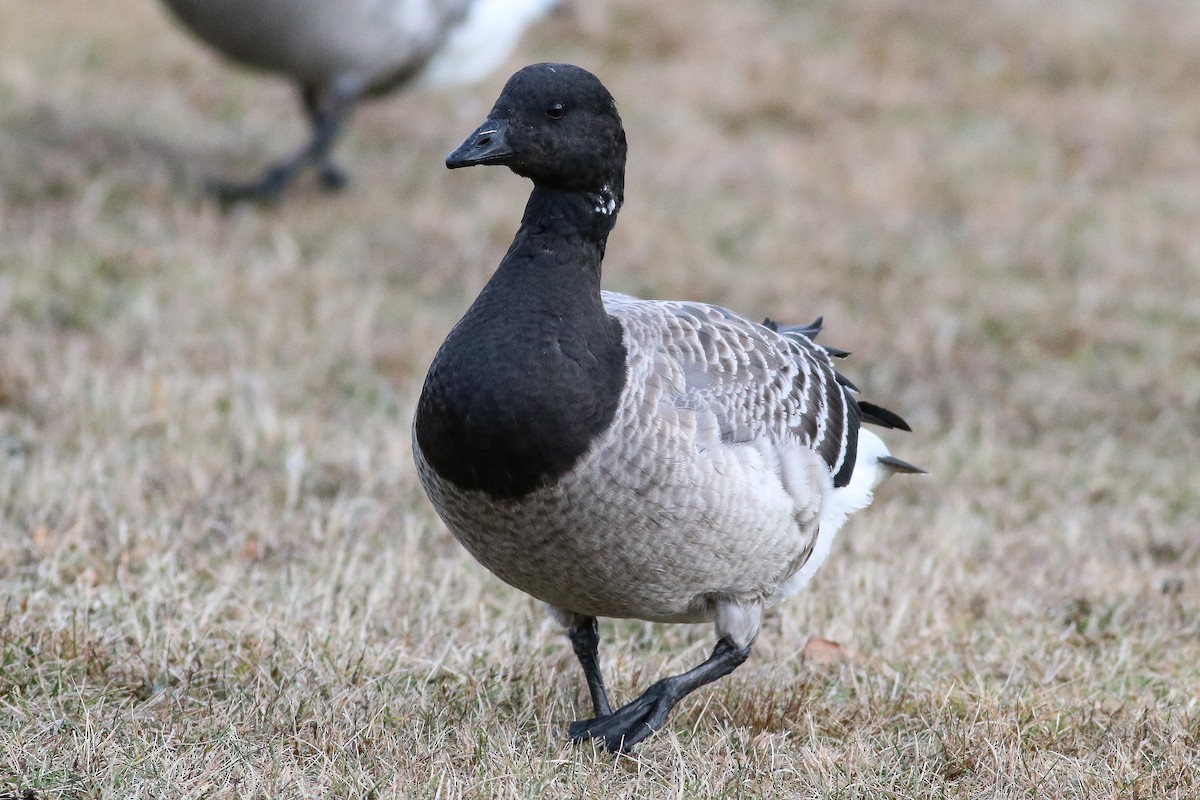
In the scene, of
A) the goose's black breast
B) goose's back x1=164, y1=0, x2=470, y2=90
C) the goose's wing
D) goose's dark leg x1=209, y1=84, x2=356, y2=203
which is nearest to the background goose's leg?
goose's dark leg x1=209, y1=84, x2=356, y2=203

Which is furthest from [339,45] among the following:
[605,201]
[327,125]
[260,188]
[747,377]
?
[747,377]

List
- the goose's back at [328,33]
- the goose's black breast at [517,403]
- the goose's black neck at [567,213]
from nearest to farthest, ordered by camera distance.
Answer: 1. the goose's black breast at [517,403]
2. the goose's black neck at [567,213]
3. the goose's back at [328,33]

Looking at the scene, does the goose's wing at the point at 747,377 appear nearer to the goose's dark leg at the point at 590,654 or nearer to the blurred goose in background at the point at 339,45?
the goose's dark leg at the point at 590,654

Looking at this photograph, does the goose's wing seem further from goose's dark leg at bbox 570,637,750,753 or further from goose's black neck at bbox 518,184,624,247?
goose's dark leg at bbox 570,637,750,753

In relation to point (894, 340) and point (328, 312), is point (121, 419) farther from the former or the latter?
point (894, 340)

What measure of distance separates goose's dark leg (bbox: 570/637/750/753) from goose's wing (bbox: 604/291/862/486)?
0.59m

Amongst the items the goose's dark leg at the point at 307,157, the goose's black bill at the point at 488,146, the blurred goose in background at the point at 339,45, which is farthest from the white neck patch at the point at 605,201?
the goose's dark leg at the point at 307,157

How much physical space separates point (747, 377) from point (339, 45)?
5.61 m

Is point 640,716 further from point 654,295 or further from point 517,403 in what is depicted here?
point 654,295

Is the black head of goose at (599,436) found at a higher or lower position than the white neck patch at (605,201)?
lower

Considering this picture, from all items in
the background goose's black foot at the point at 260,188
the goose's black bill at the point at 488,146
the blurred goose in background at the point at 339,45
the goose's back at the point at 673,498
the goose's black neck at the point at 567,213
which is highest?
the blurred goose in background at the point at 339,45

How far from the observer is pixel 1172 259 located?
29.4 ft

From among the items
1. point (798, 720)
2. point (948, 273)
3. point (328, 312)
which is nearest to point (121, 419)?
point (328, 312)

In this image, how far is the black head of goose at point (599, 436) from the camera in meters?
3.15
